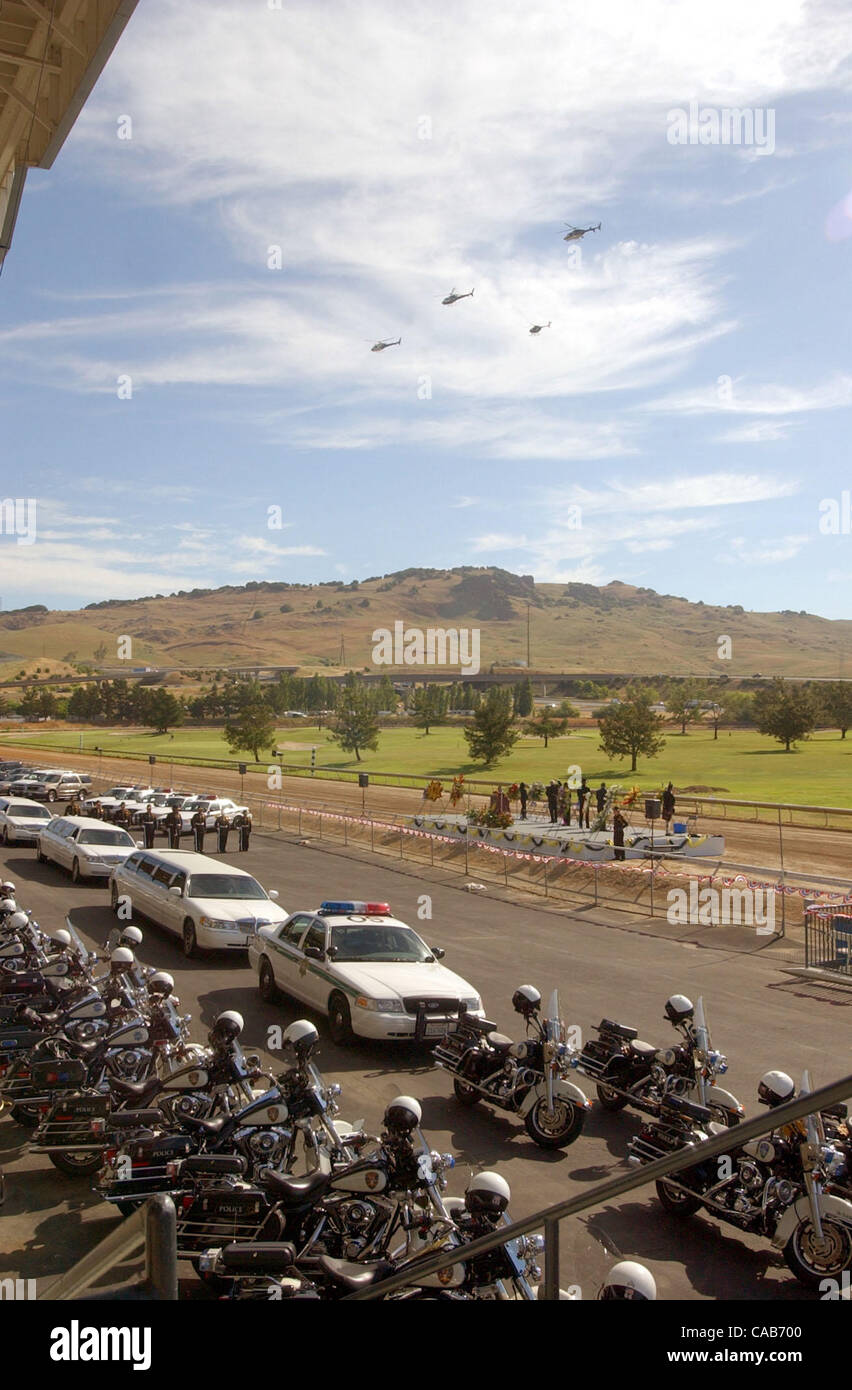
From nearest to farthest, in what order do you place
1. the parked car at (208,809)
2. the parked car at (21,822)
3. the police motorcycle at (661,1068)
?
the police motorcycle at (661,1068), the parked car at (21,822), the parked car at (208,809)

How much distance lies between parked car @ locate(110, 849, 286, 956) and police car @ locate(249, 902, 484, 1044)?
→ 1117 millimetres

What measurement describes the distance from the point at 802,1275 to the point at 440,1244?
2.29 metres

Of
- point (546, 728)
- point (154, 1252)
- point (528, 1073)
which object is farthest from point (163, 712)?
point (154, 1252)

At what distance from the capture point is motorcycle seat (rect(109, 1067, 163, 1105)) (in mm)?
7504

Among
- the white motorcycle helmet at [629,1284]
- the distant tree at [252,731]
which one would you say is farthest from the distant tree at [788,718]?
the white motorcycle helmet at [629,1284]

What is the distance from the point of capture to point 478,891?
21.8m

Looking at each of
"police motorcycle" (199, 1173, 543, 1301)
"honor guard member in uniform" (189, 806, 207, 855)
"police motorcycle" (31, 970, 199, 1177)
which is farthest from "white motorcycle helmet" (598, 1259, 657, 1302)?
"honor guard member in uniform" (189, 806, 207, 855)

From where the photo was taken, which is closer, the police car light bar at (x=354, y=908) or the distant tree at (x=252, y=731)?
the police car light bar at (x=354, y=908)

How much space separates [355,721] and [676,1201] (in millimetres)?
67537

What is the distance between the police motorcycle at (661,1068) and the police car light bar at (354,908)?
396cm

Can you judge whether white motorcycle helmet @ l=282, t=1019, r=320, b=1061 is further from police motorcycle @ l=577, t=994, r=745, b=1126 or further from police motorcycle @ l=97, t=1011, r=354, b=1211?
police motorcycle @ l=577, t=994, r=745, b=1126

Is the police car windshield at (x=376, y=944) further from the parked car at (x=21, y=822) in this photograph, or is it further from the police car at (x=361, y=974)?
the parked car at (x=21, y=822)

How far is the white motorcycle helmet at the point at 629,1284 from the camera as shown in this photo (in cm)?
446

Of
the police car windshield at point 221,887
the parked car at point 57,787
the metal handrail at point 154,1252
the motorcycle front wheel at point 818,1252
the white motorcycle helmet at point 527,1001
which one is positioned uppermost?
the metal handrail at point 154,1252
